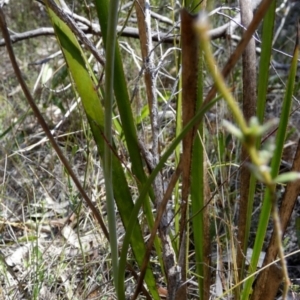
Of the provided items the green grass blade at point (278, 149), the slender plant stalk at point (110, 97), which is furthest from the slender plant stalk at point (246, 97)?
the slender plant stalk at point (110, 97)

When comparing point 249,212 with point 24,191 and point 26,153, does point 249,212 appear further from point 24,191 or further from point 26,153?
point 26,153

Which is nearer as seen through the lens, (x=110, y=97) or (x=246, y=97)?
(x=110, y=97)

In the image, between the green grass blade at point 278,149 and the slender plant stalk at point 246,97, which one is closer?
the green grass blade at point 278,149

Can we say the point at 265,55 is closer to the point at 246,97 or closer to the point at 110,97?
the point at 246,97

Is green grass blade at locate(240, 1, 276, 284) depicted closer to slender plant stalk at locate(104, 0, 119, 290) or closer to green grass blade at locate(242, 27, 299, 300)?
green grass blade at locate(242, 27, 299, 300)

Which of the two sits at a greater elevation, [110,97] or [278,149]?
[110,97]

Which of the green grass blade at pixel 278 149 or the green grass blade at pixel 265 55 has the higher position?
the green grass blade at pixel 265 55

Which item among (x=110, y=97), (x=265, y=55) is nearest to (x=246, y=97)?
(x=265, y=55)

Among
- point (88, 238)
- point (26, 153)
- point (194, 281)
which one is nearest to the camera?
point (194, 281)

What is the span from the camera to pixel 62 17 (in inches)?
26.4

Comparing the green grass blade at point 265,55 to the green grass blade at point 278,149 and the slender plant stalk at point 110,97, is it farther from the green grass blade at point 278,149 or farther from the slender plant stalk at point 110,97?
the slender plant stalk at point 110,97

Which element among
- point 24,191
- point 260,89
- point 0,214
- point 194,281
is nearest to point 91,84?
point 260,89

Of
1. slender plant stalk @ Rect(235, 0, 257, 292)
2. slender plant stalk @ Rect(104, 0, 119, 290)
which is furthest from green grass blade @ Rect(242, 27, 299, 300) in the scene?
slender plant stalk @ Rect(104, 0, 119, 290)

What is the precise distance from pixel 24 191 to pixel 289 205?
86 centimetres
